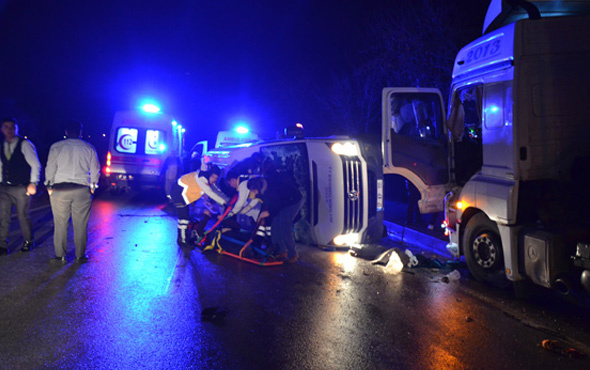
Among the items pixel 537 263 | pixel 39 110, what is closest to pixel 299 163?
pixel 537 263

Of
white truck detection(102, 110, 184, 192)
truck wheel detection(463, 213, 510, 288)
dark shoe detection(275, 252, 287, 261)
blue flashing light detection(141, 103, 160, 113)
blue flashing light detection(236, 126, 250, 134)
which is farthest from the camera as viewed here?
blue flashing light detection(236, 126, 250, 134)

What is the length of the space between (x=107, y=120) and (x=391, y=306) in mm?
33519

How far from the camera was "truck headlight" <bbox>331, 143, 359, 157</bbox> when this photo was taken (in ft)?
25.1

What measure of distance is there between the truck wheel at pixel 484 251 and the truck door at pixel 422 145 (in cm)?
129

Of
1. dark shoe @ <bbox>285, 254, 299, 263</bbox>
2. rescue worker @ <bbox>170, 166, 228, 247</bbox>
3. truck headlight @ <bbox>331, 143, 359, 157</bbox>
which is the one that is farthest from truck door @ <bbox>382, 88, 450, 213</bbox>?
Result: rescue worker @ <bbox>170, 166, 228, 247</bbox>

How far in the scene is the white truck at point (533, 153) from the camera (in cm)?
486

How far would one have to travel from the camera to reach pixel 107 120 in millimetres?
33875

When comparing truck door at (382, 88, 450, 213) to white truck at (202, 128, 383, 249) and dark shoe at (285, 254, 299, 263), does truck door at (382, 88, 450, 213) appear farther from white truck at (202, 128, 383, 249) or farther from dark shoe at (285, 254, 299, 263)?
dark shoe at (285, 254, 299, 263)

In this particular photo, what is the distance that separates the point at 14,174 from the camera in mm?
6379

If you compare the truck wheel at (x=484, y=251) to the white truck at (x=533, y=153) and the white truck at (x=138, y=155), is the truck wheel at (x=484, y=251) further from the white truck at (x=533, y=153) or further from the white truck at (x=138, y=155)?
the white truck at (x=138, y=155)

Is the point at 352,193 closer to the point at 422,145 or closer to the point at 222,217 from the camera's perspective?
the point at 422,145

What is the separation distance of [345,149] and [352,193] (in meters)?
0.80

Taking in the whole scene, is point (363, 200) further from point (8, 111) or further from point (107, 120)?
point (107, 120)

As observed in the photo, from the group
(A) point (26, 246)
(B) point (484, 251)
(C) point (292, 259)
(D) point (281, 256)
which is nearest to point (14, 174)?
(A) point (26, 246)
